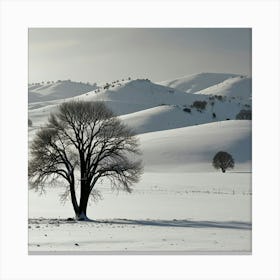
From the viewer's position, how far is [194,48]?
16.4 meters

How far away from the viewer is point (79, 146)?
60.4 ft

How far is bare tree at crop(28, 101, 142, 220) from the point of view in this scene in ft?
59.8

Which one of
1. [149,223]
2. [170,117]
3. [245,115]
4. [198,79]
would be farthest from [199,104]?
[149,223]

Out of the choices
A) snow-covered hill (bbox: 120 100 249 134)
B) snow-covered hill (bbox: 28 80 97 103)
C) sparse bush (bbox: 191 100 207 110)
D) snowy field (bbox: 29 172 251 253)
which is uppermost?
sparse bush (bbox: 191 100 207 110)

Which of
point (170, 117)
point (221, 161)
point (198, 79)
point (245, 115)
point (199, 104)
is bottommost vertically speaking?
point (221, 161)

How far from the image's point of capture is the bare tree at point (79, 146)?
59.8 feet

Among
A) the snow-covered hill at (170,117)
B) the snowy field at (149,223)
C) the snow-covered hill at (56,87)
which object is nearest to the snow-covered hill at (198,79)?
the snow-covered hill at (56,87)

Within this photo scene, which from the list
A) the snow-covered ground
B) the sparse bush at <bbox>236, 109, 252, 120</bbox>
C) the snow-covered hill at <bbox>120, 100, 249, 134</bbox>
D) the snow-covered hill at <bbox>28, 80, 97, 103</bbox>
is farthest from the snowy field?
the snow-covered hill at <bbox>120, 100, 249, 134</bbox>

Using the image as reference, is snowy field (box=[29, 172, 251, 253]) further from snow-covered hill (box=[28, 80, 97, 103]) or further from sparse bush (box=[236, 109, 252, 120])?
snow-covered hill (box=[28, 80, 97, 103])

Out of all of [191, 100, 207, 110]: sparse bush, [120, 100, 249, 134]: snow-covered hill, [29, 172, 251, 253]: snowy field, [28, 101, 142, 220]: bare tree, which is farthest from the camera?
[191, 100, 207, 110]: sparse bush

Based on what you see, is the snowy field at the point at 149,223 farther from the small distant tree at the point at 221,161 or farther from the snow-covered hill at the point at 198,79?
the small distant tree at the point at 221,161

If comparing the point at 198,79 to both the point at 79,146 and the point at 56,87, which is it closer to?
the point at 56,87
